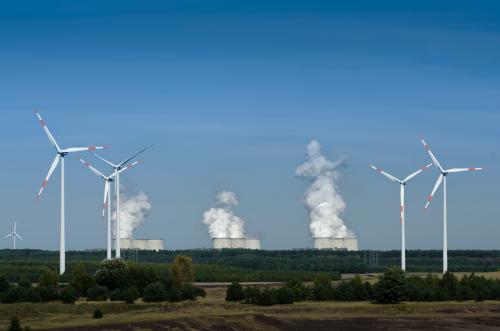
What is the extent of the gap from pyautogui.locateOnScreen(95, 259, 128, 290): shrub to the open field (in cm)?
1303

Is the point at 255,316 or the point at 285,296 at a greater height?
the point at 285,296

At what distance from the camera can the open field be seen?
107 meters

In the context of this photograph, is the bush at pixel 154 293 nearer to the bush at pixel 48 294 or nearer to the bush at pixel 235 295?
the bush at pixel 235 295

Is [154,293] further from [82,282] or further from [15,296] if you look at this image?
[15,296]

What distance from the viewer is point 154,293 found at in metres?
136

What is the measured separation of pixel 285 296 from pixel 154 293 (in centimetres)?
1746

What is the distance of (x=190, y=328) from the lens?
107 meters

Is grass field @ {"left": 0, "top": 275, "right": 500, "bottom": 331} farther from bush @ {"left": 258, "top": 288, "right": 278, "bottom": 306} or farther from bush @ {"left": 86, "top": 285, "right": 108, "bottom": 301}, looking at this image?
bush @ {"left": 86, "top": 285, "right": 108, "bottom": 301}

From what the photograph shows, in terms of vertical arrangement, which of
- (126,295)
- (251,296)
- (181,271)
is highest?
(181,271)

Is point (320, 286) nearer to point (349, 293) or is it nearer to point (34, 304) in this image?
point (349, 293)

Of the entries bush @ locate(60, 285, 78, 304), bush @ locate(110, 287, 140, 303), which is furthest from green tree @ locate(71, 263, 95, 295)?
bush @ locate(60, 285, 78, 304)

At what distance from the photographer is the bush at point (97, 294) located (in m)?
136

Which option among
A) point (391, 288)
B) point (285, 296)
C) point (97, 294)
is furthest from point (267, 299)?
point (97, 294)

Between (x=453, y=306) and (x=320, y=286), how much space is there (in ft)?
62.2
